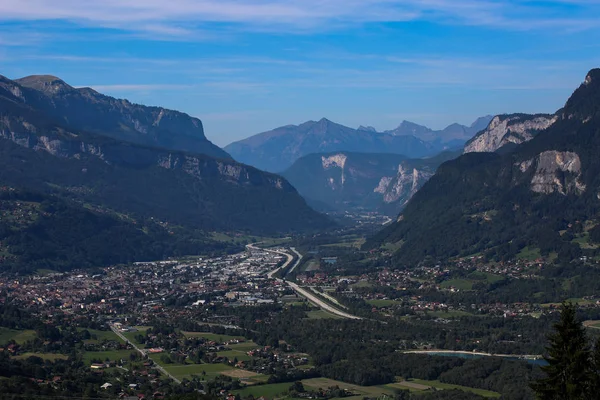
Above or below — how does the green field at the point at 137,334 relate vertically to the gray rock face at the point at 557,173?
below

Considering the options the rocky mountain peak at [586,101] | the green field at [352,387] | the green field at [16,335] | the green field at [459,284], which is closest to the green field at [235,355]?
the green field at [352,387]

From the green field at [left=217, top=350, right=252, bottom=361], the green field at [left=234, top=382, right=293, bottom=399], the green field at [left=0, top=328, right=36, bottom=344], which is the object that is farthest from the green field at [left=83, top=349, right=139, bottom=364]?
the green field at [left=234, top=382, right=293, bottom=399]

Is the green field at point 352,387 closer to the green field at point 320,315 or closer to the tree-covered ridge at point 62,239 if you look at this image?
the green field at point 320,315

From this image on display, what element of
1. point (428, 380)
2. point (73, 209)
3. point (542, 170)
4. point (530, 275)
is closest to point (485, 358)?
point (428, 380)

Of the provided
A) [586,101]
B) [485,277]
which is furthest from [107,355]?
[586,101]

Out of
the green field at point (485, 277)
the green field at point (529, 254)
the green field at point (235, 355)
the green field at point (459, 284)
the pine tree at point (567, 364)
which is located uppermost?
the pine tree at point (567, 364)

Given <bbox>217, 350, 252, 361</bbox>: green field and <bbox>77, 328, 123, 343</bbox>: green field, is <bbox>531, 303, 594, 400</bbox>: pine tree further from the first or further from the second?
<bbox>77, 328, 123, 343</bbox>: green field
